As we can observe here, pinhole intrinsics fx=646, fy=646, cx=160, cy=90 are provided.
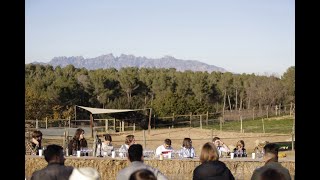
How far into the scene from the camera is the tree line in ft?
163

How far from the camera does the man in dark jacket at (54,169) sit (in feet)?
17.0

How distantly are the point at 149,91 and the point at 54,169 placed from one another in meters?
63.9

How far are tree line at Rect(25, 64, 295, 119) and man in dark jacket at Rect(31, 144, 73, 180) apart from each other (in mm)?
41383

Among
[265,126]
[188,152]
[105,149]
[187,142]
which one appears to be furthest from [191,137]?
[187,142]

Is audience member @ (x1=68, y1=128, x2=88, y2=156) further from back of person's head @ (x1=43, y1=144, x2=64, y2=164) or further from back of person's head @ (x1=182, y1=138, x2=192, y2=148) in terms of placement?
back of person's head @ (x1=43, y1=144, x2=64, y2=164)

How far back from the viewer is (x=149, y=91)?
69.1m

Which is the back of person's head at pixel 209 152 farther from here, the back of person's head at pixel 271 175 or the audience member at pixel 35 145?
the audience member at pixel 35 145

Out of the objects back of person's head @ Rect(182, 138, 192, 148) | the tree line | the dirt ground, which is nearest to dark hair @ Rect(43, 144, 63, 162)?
back of person's head @ Rect(182, 138, 192, 148)

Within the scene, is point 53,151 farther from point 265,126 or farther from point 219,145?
point 265,126

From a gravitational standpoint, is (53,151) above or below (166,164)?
above

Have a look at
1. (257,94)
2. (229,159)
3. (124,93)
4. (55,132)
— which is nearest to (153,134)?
(55,132)
